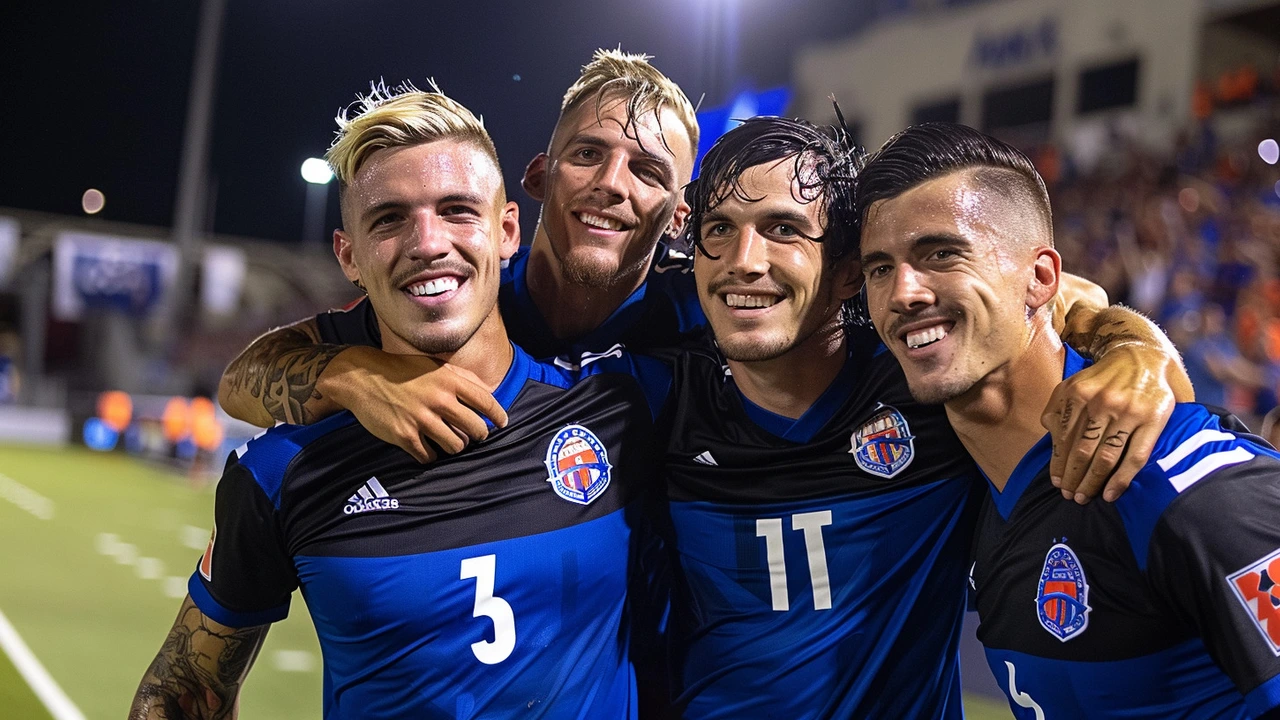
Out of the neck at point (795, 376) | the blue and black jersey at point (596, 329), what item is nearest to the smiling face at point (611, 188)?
the blue and black jersey at point (596, 329)

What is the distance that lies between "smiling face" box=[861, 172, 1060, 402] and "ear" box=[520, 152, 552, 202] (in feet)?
4.42

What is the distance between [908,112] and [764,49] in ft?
13.1

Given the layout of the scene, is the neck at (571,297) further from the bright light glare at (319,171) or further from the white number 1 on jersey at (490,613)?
the white number 1 on jersey at (490,613)

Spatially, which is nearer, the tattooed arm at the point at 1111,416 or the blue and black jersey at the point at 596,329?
the tattooed arm at the point at 1111,416

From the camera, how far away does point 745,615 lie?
258cm

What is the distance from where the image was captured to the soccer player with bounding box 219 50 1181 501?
2.56 m

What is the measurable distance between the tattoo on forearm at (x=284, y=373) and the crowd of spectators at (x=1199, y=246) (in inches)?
160

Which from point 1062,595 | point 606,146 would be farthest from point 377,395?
point 1062,595

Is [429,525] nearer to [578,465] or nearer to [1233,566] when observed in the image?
[578,465]

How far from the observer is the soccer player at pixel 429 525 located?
246 centimetres

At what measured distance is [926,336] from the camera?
7.41 feet

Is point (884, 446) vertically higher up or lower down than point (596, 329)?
lower down

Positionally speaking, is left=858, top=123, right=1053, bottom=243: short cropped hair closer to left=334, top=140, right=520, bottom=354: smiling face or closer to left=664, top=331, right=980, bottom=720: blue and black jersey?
left=664, top=331, right=980, bottom=720: blue and black jersey

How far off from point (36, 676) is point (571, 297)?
16.0ft
